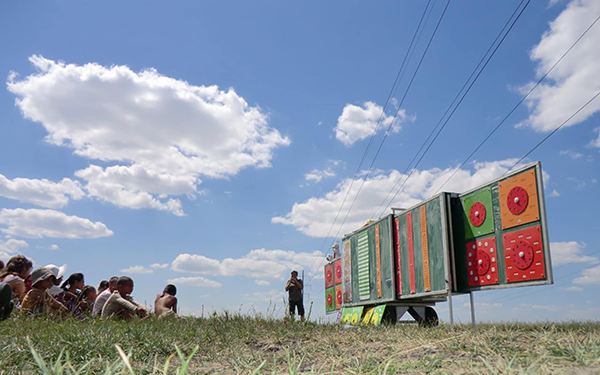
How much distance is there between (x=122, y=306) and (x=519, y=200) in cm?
602

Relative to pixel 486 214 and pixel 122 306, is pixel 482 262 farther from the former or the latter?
pixel 122 306

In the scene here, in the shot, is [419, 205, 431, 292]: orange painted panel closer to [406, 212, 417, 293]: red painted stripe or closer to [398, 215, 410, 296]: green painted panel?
[406, 212, 417, 293]: red painted stripe

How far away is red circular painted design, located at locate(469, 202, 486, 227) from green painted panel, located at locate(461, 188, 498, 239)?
5 centimetres

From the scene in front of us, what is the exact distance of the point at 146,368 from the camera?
3039 mm

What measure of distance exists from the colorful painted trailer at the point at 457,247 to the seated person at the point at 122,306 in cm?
500

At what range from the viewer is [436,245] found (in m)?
8.20

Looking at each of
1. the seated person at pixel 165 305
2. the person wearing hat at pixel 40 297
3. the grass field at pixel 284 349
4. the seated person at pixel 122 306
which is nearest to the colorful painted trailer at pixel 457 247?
the grass field at pixel 284 349

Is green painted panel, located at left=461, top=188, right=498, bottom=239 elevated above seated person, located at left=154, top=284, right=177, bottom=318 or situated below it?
above

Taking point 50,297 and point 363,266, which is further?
point 363,266

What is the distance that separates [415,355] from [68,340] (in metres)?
2.95

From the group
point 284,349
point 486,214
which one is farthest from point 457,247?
point 284,349

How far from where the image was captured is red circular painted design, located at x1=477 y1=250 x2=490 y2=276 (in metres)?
7.26

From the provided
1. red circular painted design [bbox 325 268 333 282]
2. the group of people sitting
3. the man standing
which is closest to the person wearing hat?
the group of people sitting

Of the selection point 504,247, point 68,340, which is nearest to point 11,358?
point 68,340
